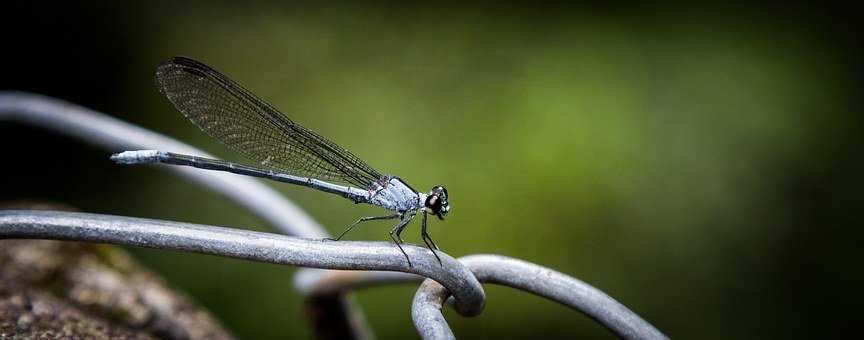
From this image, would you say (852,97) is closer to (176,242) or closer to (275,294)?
(275,294)

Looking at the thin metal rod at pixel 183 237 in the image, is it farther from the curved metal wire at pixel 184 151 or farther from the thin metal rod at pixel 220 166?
the curved metal wire at pixel 184 151

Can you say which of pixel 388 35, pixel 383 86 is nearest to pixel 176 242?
pixel 383 86

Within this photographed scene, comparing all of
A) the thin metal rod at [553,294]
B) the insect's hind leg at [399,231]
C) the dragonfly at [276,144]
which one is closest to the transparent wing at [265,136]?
the dragonfly at [276,144]

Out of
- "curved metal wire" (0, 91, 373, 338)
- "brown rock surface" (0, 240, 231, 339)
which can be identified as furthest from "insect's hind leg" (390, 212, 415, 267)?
"brown rock surface" (0, 240, 231, 339)

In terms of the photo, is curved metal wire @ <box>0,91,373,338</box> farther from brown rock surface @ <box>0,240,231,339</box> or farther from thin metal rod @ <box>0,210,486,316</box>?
thin metal rod @ <box>0,210,486,316</box>

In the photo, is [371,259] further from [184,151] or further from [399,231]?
[184,151]
